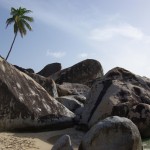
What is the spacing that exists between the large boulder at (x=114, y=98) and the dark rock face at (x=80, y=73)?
9715 millimetres

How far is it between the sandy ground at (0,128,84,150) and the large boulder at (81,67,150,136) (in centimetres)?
77

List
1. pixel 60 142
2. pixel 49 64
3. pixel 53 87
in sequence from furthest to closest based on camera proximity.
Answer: pixel 49 64
pixel 53 87
pixel 60 142

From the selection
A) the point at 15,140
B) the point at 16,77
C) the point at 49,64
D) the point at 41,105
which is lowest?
the point at 15,140

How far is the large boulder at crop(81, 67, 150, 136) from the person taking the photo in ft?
34.7

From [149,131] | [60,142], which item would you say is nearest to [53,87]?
[149,131]

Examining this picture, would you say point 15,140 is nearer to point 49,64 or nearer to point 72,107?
point 72,107

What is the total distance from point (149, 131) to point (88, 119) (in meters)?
1.74

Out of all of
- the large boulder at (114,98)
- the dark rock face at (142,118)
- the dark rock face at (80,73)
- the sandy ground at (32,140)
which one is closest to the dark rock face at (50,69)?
the dark rock face at (80,73)

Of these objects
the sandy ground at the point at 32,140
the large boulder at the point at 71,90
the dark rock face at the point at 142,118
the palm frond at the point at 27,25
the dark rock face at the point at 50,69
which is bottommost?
the sandy ground at the point at 32,140

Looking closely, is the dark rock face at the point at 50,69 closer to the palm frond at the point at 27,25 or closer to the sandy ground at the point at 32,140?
the palm frond at the point at 27,25

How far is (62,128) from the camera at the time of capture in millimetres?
10898

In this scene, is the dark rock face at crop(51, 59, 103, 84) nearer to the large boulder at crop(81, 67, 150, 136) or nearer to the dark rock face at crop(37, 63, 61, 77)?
the dark rock face at crop(37, 63, 61, 77)

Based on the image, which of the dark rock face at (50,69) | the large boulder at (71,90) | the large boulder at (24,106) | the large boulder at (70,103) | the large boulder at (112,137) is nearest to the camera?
the large boulder at (112,137)

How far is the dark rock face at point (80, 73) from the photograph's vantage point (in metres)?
21.9
